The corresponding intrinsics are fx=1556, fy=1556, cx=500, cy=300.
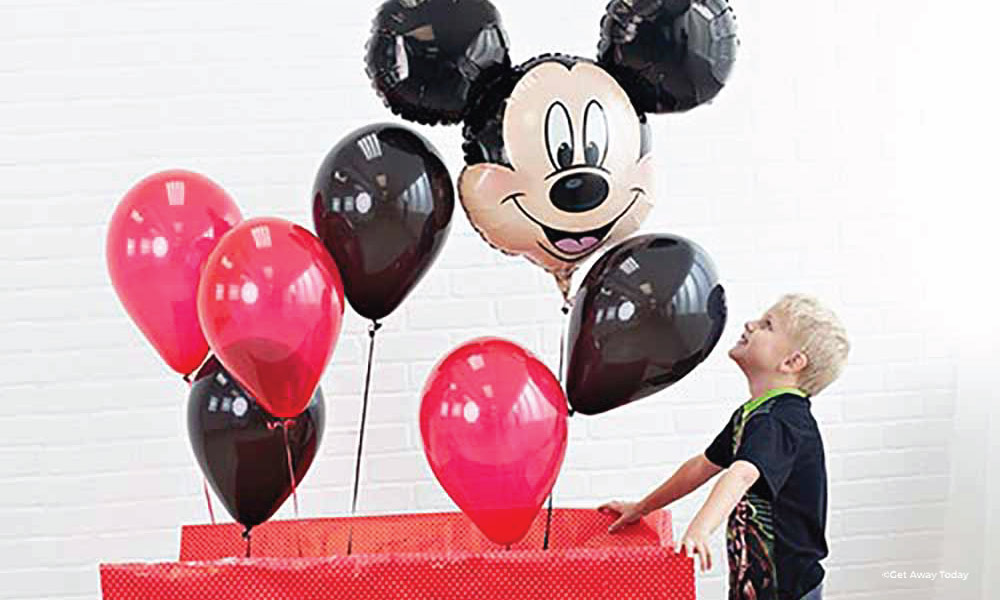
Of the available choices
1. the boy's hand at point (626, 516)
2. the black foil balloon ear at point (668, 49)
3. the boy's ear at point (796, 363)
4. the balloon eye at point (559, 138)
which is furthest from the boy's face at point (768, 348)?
the balloon eye at point (559, 138)

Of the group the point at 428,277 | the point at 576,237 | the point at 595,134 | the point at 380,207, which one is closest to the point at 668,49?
the point at 595,134

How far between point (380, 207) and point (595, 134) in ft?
0.93

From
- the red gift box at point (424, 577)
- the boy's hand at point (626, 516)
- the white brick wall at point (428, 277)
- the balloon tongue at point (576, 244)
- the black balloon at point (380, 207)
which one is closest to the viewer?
the red gift box at point (424, 577)

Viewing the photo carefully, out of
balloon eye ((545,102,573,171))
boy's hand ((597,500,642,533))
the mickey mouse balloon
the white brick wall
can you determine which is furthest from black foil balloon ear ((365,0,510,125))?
the white brick wall

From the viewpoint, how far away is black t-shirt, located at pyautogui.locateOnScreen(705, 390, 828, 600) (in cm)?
235

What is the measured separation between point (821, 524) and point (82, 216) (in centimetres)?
140

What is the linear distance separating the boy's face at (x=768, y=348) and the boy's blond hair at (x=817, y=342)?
0.01 metres

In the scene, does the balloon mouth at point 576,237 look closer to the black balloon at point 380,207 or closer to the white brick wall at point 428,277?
the black balloon at point 380,207

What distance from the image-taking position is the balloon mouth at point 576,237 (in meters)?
1.98

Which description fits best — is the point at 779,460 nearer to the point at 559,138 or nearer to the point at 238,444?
the point at 559,138

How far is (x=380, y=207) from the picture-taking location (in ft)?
6.17

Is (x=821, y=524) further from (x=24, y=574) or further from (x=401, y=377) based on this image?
(x=24, y=574)

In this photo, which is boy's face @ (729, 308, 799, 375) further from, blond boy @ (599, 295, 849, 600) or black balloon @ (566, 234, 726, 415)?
black balloon @ (566, 234, 726, 415)

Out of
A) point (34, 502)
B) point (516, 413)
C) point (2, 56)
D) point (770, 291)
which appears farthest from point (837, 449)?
point (2, 56)
